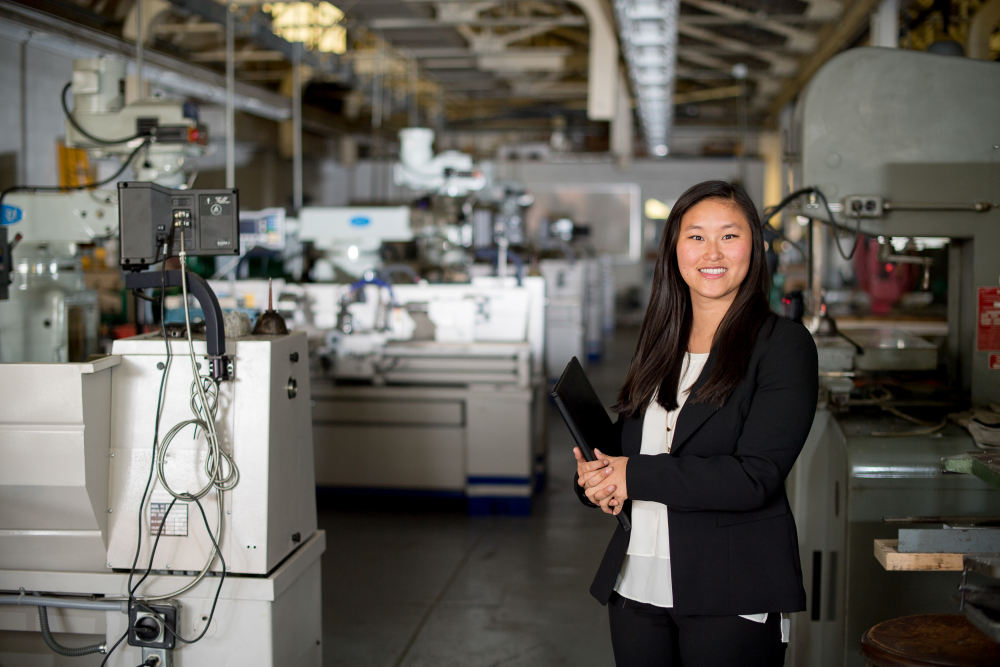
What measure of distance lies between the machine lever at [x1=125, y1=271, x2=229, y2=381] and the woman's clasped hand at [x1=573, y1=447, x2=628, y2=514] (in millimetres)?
838

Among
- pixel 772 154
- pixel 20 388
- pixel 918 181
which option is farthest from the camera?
pixel 772 154

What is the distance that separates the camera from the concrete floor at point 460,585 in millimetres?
2764

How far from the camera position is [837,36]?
6516 millimetres

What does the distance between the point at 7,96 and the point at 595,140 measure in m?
10.0

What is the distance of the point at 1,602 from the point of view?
190 cm

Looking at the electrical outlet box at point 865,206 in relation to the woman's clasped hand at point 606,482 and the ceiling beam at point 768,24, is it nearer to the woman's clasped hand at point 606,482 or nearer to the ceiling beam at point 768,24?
the woman's clasped hand at point 606,482

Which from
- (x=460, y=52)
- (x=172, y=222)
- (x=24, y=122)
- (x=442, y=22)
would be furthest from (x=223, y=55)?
(x=172, y=222)

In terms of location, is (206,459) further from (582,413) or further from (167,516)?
(582,413)

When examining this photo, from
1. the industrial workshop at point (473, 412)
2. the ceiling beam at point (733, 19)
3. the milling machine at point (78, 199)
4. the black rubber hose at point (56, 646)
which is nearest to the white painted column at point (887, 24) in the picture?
the industrial workshop at point (473, 412)

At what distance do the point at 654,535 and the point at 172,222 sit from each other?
49.1 inches

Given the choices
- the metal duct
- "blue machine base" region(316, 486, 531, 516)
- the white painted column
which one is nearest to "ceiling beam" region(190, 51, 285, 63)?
the metal duct

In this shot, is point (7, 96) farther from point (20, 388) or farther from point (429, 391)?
point (20, 388)

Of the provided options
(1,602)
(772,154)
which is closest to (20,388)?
(1,602)

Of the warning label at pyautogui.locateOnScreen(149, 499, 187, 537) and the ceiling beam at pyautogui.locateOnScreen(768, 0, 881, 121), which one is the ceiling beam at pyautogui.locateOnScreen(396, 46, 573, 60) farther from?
the warning label at pyautogui.locateOnScreen(149, 499, 187, 537)
